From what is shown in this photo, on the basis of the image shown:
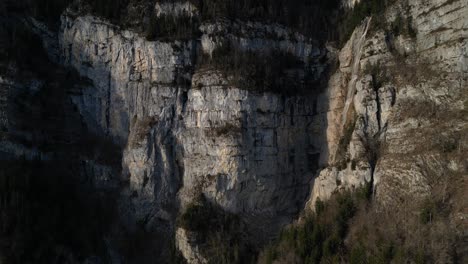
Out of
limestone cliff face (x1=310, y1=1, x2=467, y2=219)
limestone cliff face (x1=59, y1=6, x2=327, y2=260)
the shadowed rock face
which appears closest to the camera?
limestone cliff face (x1=310, y1=1, x2=467, y2=219)

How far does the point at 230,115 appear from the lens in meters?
59.9

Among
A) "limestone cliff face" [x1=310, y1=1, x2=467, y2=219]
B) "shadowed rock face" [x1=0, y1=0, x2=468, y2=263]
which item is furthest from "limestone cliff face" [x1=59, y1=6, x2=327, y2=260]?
"limestone cliff face" [x1=310, y1=1, x2=467, y2=219]

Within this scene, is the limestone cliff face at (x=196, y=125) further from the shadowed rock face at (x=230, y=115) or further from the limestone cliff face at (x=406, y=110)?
the limestone cliff face at (x=406, y=110)

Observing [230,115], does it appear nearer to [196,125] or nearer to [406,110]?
[196,125]

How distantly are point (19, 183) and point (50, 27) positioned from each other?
74.1 ft

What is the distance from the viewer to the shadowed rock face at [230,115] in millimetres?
52375

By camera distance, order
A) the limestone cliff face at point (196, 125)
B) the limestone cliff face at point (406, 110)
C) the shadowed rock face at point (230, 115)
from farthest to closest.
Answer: the limestone cliff face at point (196, 125) < the shadowed rock face at point (230, 115) < the limestone cliff face at point (406, 110)

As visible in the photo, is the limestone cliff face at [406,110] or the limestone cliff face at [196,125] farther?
the limestone cliff face at [196,125]

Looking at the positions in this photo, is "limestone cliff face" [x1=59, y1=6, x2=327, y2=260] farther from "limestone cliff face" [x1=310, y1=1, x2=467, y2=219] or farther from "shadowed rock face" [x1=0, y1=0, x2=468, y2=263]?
"limestone cliff face" [x1=310, y1=1, x2=467, y2=219]

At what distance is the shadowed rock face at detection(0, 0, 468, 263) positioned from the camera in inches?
2062

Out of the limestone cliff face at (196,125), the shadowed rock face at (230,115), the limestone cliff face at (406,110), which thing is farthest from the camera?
the limestone cliff face at (196,125)

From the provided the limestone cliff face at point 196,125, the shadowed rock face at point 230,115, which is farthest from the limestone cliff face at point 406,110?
the limestone cliff face at point 196,125

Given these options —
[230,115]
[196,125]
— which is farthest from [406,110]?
[196,125]

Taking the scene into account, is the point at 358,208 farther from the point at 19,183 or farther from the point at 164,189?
the point at 19,183
